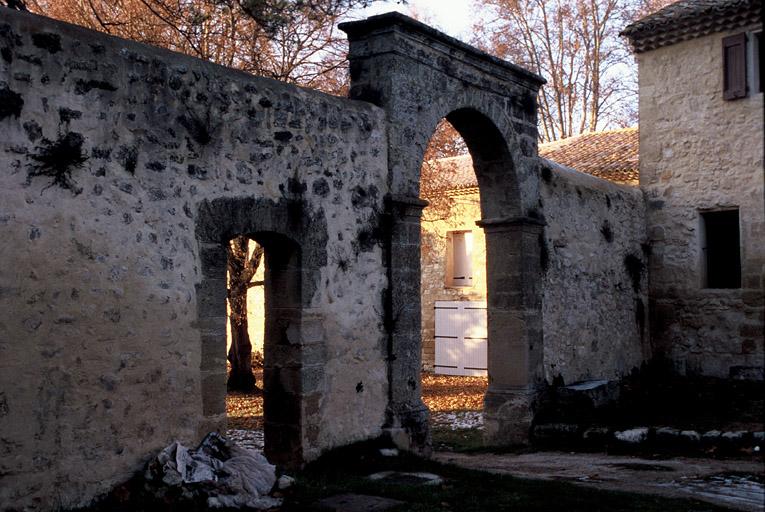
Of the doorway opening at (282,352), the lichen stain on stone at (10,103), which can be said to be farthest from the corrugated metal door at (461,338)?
the lichen stain on stone at (10,103)

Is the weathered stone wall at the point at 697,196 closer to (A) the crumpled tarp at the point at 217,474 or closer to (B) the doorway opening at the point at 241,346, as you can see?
(B) the doorway opening at the point at 241,346

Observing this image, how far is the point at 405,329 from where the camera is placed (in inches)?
298

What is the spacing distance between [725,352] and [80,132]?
10374mm

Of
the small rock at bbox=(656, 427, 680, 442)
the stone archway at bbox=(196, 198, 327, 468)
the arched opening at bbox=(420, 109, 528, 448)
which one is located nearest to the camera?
the stone archway at bbox=(196, 198, 327, 468)

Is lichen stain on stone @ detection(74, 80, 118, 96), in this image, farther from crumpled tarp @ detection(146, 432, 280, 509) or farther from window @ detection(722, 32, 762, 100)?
window @ detection(722, 32, 762, 100)

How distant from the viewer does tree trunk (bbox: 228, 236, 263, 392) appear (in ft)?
40.7

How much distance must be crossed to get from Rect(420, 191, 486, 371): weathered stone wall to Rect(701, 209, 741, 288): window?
14.8ft

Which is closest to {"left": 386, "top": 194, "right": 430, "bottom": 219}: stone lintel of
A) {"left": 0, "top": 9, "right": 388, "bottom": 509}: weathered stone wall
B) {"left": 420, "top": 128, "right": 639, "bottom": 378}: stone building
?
{"left": 0, "top": 9, "right": 388, "bottom": 509}: weathered stone wall

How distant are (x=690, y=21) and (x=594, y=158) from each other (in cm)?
360

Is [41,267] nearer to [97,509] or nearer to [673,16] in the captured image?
[97,509]

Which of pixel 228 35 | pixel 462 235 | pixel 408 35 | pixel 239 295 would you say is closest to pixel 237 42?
pixel 228 35

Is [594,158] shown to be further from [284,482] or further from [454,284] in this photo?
[284,482]

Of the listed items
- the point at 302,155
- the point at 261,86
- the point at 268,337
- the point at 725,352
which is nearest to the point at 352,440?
the point at 268,337

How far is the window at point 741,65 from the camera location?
1215 centimetres
